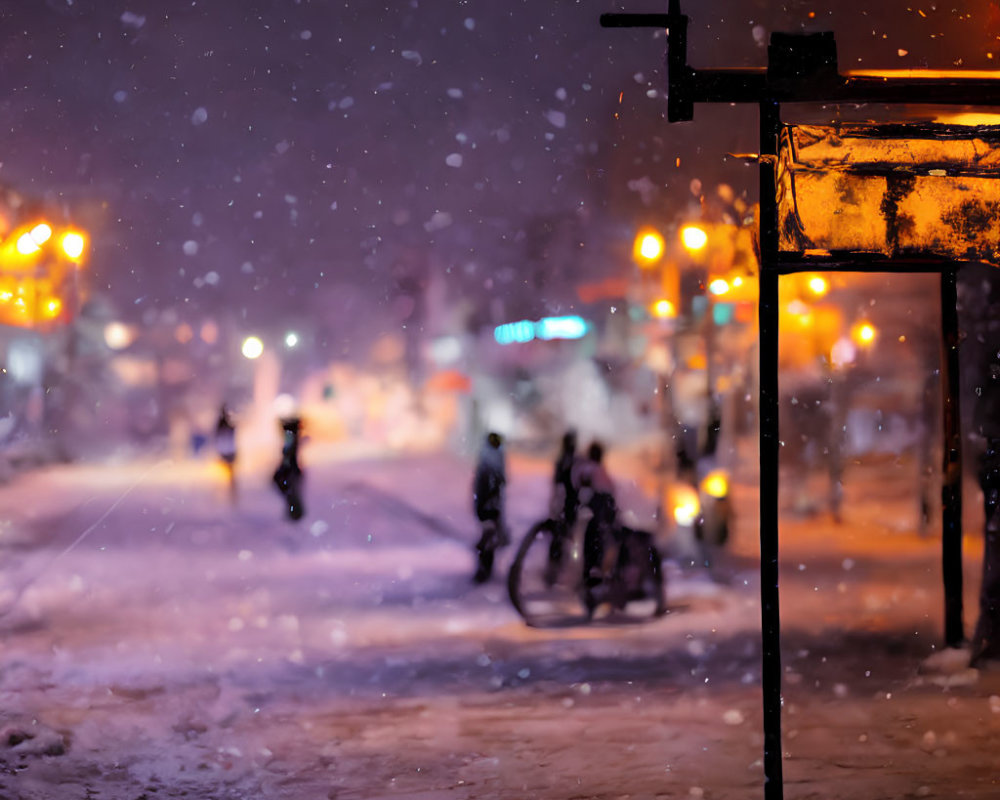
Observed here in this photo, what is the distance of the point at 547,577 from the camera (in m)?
11.7

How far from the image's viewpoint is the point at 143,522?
76.6ft

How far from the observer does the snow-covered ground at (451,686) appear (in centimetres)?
627

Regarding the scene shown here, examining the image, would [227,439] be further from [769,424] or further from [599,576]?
[769,424]

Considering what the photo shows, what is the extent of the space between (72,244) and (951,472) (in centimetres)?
1782

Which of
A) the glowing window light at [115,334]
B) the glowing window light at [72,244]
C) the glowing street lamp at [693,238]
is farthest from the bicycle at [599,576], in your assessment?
the glowing window light at [115,334]

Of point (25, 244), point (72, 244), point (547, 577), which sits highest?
point (72, 244)

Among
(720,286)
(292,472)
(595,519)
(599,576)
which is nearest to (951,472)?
(595,519)

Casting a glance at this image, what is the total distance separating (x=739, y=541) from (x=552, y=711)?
38.0 ft

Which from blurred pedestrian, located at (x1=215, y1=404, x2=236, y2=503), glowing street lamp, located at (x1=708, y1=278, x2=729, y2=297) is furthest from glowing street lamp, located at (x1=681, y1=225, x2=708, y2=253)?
blurred pedestrian, located at (x1=215, y1=404, x2=236, y2=503)

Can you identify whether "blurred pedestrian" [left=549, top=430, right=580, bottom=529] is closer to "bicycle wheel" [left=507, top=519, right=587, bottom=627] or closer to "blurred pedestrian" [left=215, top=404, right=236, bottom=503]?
"bicycle wheel" [left=507, top=519, right=587, bottom=627]

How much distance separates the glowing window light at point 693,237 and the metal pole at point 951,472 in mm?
8779

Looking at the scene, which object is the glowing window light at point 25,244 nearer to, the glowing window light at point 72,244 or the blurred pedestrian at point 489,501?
the glowing window light at point 72,244

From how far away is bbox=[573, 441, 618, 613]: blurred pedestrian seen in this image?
1033cm

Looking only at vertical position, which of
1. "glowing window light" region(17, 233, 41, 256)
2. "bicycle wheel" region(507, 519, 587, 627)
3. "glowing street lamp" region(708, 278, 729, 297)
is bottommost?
"bicycle wheel" region(507, 519, 587, 627)
